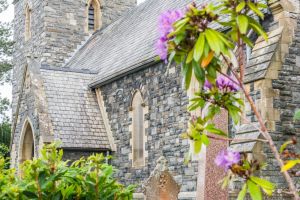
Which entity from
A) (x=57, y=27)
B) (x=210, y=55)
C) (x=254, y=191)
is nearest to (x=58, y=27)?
(x=57, y=27)

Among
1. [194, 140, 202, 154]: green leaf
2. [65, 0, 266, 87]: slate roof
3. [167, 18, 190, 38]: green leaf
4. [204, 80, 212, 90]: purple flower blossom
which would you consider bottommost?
[194, 140, 202, 154]: green leaf

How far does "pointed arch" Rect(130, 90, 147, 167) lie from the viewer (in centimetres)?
1547

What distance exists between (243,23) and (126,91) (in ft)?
43.3

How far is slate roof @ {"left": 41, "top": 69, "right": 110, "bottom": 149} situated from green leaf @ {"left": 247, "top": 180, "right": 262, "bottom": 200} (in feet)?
43.4

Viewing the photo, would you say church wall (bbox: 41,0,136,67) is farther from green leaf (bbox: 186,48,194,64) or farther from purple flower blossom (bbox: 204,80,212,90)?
green leaf (bbox: 186,48,194,64)

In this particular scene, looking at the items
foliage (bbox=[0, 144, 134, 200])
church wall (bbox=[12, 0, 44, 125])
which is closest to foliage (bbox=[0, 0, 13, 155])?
church wall (bbox=[12, 0, 44, 125])

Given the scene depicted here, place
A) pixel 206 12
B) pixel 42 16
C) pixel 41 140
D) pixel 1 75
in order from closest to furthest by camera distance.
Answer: pixel 206 12, pixel 41 140, pixel 42 16, pixel 1 75

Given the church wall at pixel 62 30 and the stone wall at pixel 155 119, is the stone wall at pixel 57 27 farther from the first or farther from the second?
the stone wall at pixel 155 119

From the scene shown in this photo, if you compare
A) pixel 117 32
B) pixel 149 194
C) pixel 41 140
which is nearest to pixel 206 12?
pixel 149 194

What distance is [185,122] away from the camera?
13.4 m

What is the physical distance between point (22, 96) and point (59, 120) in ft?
7.23

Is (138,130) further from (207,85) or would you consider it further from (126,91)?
(207,85)

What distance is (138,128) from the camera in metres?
15.9

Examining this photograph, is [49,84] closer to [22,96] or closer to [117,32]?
[22,96]
